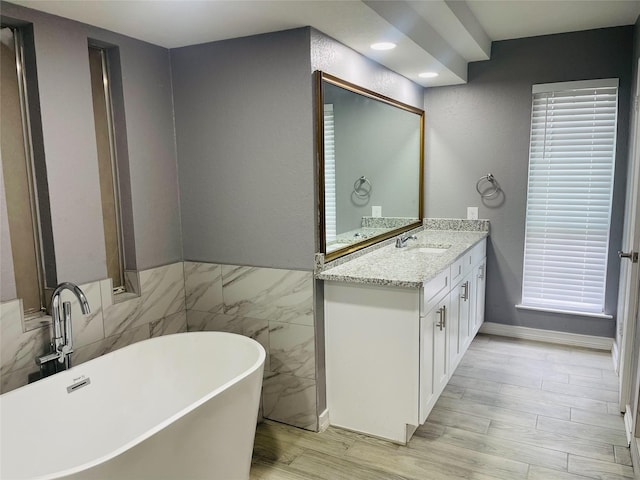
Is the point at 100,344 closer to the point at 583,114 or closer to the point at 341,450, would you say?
the point at 341,450

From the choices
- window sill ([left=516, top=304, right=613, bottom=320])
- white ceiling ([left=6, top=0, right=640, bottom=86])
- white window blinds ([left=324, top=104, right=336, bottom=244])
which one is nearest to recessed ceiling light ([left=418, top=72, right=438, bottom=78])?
white ceiling ([left=6, top=0, right=640, bottom=86])

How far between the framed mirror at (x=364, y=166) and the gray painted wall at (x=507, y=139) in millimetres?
210

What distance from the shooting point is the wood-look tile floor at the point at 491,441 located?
7.54 ft

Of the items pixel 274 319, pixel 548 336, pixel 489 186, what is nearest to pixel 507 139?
pixel 489 186

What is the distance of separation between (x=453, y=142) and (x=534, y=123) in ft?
2.10

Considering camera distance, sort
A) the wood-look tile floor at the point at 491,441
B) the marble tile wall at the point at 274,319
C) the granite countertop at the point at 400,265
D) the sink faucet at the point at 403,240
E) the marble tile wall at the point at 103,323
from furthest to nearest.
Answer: the sink faucet at the point at 403,240 → the marble tile wall at the point at 274,319 → the granite countertop at the point at 400,265 → the wood-look tile floor at the point at 491,441 → the marble tile wall at the point at 103,323

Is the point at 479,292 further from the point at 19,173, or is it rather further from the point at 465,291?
the point at 19,173

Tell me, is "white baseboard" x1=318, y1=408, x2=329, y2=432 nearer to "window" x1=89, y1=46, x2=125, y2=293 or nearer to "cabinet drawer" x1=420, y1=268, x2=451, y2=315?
"cabinet drawer" x1=420, y1=268, x2=451, y2=315

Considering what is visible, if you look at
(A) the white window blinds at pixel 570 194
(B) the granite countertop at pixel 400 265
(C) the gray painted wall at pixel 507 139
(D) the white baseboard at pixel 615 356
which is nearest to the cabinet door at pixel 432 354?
(B) the granite countertop at pixel 400 265

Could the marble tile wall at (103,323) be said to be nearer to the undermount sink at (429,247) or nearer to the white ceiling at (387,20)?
the white ceiling at (387,20)

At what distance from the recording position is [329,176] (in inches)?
108

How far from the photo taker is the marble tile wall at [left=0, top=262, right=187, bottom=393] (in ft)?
6.61

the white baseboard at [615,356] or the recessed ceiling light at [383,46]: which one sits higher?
the recessed ceiling light at [383,46]

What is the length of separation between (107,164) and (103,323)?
0.83 m
